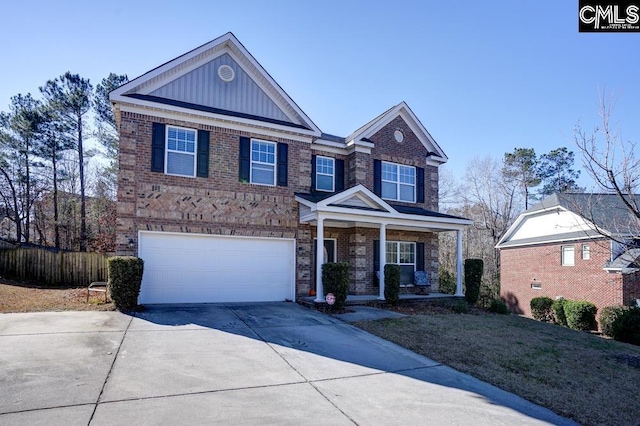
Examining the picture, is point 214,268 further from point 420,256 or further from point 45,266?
point 45,266

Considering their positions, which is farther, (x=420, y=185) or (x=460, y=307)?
(x=420, y=185)

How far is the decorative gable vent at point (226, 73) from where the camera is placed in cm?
1331

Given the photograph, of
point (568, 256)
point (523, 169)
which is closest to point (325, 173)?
point (568, 256)

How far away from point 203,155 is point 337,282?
571 centimetres

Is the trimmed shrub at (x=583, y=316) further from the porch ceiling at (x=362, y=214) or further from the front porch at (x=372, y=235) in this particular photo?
the porch ceiling at (x=362, y=214)

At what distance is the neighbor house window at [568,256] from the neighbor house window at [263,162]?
17.0 metres

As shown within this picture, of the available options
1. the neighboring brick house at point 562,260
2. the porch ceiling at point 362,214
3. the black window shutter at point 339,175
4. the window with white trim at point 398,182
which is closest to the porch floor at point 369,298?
the porch ceiling at point 362,214

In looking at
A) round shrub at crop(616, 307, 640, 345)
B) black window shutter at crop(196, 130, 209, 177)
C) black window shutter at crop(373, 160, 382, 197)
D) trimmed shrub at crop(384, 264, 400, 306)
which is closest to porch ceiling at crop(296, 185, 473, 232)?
black window shutter at crop(373, 160, 382, 197)

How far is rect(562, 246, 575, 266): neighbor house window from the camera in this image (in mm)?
21156

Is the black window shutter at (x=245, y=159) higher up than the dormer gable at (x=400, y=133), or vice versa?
the dormer gable at (x=400, y=133)

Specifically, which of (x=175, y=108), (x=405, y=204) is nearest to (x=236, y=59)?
(x=175, y=108)

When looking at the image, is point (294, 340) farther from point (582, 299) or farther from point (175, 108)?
point (582, 299)

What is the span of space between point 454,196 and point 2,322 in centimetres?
3615

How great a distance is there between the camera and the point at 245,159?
1324 centimetres
